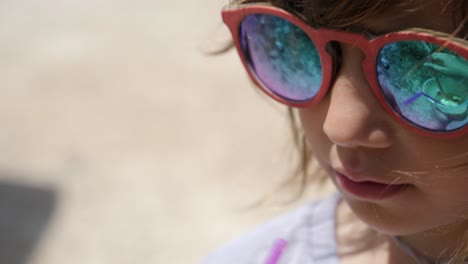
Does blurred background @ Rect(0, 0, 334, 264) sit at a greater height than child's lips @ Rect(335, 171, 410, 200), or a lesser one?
lesser

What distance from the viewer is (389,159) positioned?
967 millimetres

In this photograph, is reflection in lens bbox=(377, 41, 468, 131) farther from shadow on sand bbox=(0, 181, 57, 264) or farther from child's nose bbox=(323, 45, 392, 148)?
shadow on sand bbox=(0, 181, 57, 264)

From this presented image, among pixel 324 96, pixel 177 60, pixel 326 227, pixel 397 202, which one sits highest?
pixel 324 96

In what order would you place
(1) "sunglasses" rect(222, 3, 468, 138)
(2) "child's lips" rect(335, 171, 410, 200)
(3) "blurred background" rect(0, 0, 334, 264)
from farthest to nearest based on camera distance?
(3) "blurred background" rect(0, 0, 334, 264)
(2) "child's lips" rect(335, 171, 410, 200)
(1) "sunglasses" rect(222, 3, 468, 138)

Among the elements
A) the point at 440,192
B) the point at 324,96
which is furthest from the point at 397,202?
the point at 324,96

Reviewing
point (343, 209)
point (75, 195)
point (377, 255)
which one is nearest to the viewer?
point (377, 255)

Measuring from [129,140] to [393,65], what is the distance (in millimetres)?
1885

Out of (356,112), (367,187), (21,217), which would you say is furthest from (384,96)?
(21,217)

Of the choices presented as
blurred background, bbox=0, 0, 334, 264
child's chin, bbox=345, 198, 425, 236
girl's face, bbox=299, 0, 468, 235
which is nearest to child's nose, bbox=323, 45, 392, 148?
girl's face, bbox=299, 0, 468, 235

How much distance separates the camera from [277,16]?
1.02 m

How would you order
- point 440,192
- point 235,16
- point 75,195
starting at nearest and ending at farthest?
point 440,192, point 235,16, point 75,195

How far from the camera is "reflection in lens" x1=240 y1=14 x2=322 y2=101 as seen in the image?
1028 millimetres

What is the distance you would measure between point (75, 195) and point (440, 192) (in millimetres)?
1738

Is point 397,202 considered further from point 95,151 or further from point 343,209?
point 95,151
